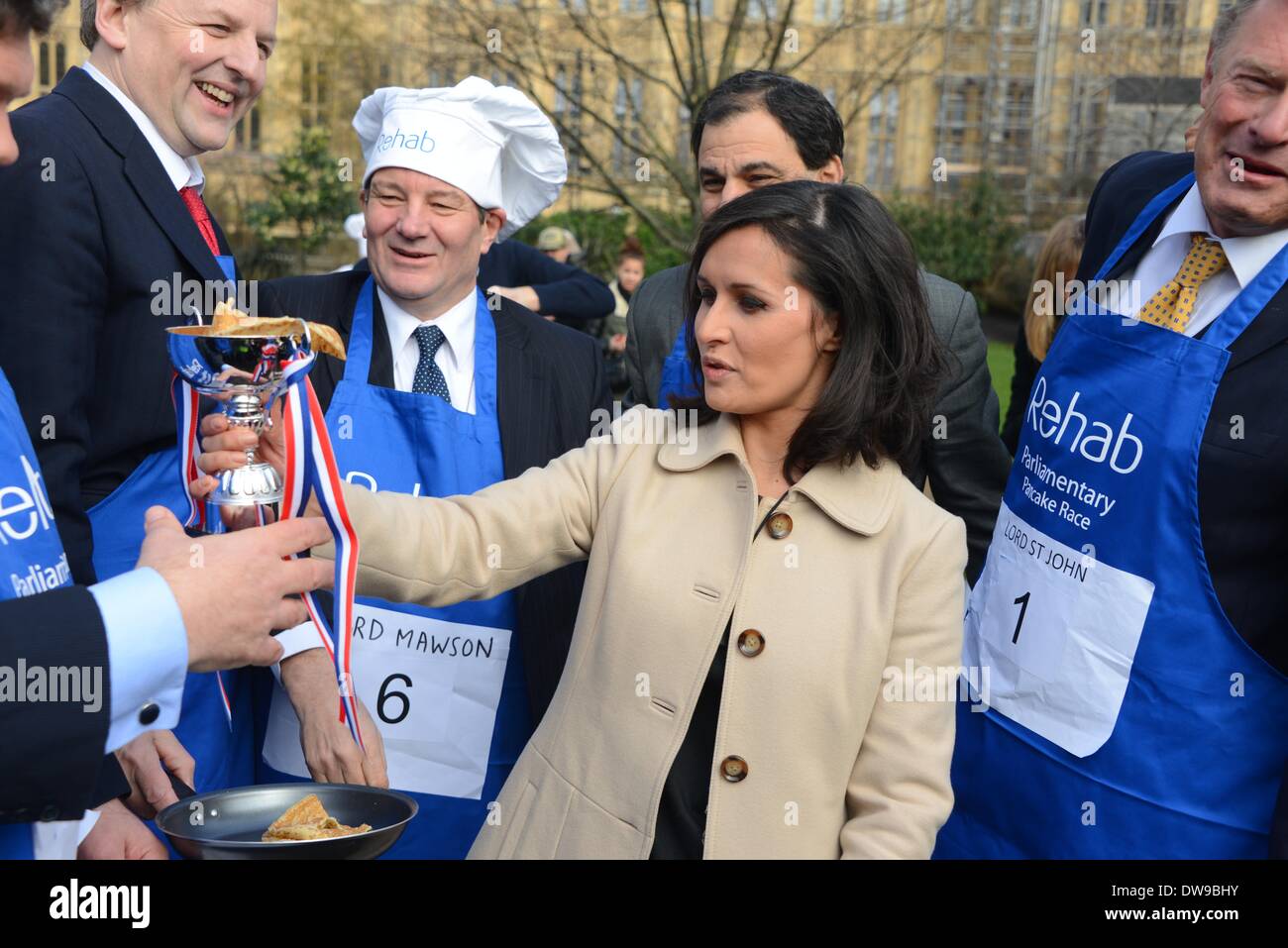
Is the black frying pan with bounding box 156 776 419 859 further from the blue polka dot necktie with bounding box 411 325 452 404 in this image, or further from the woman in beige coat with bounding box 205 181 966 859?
the blue polka dot necktie with bounding box 411 325 452 404

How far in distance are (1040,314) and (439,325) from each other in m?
1.84

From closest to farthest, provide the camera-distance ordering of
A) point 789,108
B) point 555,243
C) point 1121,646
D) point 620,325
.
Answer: point 1121,646, point 789,108, point 620,325, point 555,243

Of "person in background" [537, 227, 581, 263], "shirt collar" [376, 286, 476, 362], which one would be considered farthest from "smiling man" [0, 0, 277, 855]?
"person in background" [537, 227, 581, 263]

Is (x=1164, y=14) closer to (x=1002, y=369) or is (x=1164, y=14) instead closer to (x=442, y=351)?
(x=1002, y=369)

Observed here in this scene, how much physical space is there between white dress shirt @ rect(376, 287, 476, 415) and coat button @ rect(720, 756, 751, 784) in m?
→ 1.21

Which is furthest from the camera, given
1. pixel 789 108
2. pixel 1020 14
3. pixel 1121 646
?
pixel 1020 14

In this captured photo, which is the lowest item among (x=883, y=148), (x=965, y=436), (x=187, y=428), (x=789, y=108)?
(x=965, y=436)

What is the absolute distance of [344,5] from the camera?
30.3 metres

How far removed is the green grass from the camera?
1398 centimetres

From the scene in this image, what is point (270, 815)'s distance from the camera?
2104 millimetres

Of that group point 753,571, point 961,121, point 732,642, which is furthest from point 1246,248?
point 961,121

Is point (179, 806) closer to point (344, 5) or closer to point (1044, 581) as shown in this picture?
A: point (1044, 581)

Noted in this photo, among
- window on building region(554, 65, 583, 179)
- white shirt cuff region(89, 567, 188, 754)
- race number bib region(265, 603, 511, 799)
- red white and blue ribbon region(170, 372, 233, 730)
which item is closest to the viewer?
white shirt cuff region(89, 567, 188, 754)

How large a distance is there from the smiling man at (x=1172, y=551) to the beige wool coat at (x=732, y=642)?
32cm
